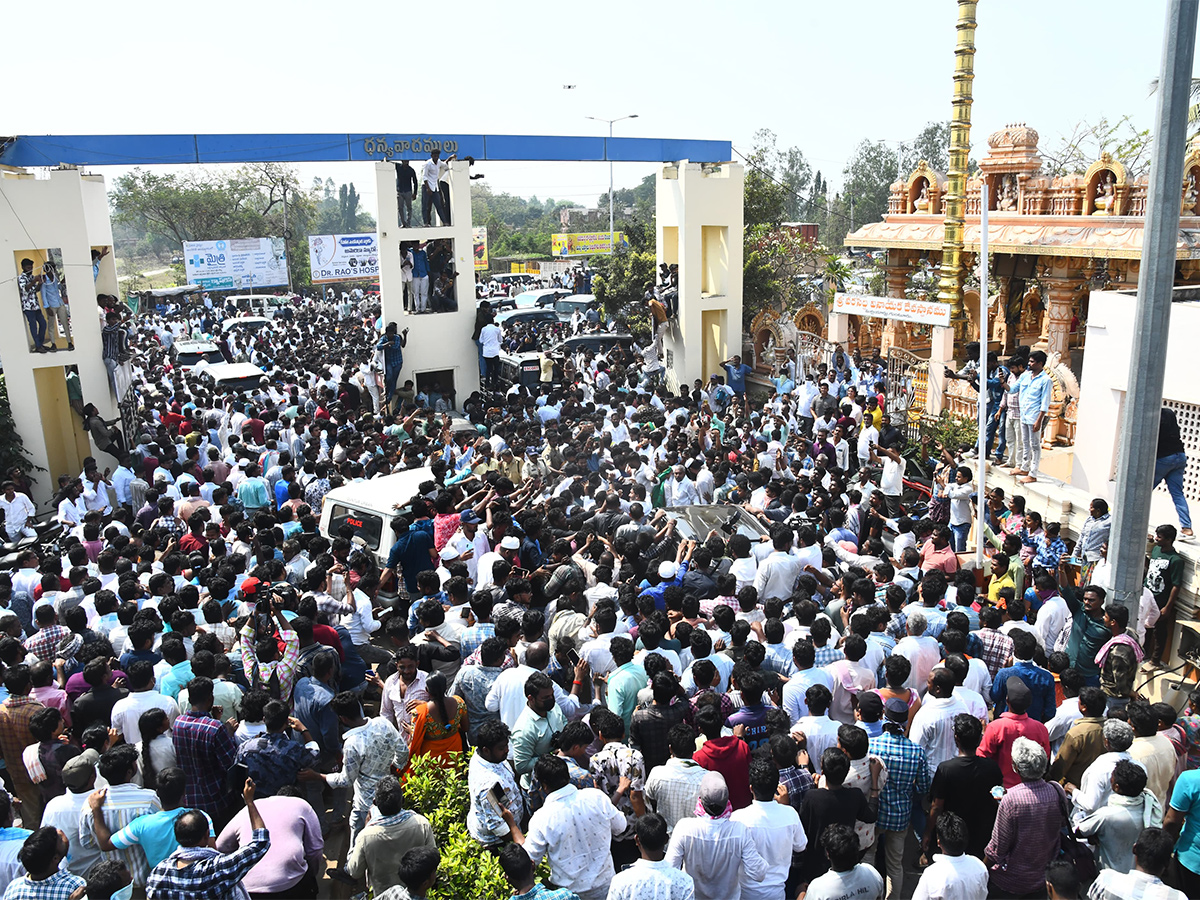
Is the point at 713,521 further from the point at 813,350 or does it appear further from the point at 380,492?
the point at 813,350

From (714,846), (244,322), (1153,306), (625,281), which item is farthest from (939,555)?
(244,322)

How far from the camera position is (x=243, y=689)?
599 centimetres

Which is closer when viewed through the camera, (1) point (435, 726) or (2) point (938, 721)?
(2) point (938, 721)

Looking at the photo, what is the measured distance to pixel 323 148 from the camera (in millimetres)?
18016

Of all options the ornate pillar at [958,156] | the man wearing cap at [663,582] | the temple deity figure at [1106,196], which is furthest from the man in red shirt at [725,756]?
the temple deity figure at [1106,196]

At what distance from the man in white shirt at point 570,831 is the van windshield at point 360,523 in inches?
201

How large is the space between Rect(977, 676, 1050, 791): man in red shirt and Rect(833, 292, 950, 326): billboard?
429 inches

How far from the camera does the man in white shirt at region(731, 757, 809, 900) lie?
4.25 metres

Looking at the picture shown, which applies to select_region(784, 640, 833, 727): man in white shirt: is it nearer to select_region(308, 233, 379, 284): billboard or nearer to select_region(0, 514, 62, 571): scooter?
select_region(0, 514, 62, 571): scooter

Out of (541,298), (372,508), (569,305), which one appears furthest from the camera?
(541,298)

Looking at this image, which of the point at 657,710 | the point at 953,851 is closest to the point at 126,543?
the point at 657,710

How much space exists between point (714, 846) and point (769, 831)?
27 centimetres

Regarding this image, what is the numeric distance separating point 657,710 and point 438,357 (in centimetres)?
1417

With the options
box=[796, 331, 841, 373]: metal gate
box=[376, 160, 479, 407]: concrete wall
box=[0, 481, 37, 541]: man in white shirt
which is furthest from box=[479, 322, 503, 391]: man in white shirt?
box=[0, 481, 37, 541]: man in white shirt
